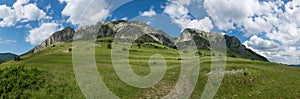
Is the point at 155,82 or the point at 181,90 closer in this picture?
the point at 181,90

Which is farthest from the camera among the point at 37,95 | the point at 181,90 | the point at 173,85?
the point at 173,85

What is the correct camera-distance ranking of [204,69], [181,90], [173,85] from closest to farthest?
[181,90]
[173,85]
[204,69]

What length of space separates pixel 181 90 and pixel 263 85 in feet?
38.2

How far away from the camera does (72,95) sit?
87.4 feet

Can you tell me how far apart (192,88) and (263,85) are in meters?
10.0

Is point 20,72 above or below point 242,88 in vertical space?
above

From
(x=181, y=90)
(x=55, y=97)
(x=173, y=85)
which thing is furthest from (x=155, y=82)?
(x=55, y=97)

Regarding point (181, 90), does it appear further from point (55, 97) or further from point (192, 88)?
point (55, 97)

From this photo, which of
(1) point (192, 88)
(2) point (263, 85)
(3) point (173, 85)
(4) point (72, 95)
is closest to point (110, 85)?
(4) point (72, 95)

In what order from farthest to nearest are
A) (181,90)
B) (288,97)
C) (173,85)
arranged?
(173,85), (181,90), (288,97)

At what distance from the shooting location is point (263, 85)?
3281cm

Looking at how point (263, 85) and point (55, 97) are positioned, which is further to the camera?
Result: point (263, 85)

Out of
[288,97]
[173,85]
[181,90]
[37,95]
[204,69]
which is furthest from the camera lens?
[204,69]

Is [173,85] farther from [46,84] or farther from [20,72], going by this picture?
[20,72]
